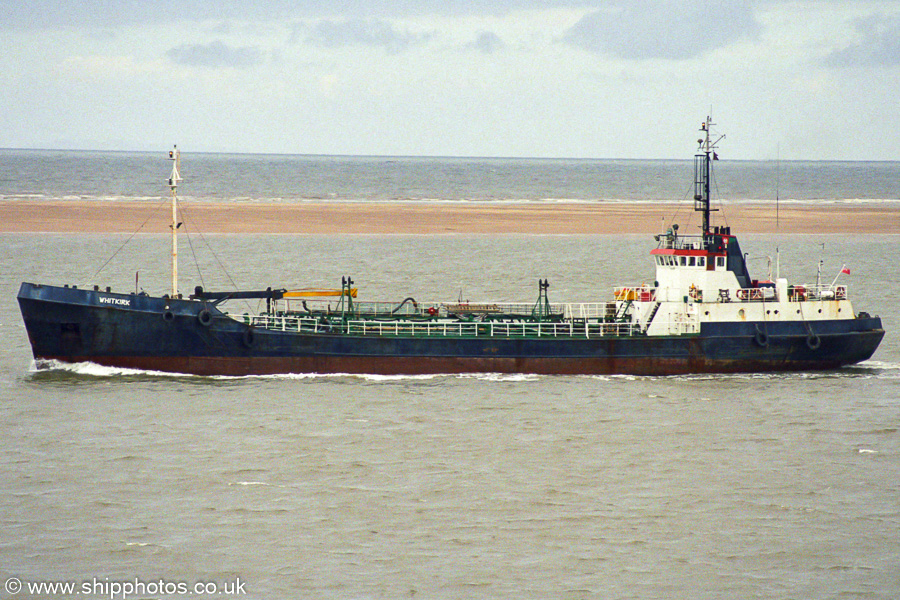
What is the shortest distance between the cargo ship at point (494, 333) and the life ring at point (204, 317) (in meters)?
0.05

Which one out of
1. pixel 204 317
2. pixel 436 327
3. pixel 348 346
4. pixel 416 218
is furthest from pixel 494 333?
pixel 416 218

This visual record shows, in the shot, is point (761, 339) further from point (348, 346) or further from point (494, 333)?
point (348, 346)

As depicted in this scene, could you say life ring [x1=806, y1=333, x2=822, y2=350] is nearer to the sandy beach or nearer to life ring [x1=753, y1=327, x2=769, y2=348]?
life ring [x1=753, y1=327, x2=769, y2=348]

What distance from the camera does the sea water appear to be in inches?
786

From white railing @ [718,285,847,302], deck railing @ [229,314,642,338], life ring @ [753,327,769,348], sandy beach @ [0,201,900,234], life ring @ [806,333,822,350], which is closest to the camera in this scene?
deck railing @ [229,314,642,338]

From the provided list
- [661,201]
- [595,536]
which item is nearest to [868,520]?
[595,536]

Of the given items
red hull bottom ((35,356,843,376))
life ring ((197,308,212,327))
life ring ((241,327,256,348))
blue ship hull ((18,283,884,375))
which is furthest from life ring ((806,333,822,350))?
life ring ((197,308,212,327))

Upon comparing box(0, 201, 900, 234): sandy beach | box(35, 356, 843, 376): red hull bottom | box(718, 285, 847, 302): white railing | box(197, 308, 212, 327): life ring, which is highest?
box(0, 201, 900, 234): sandy beach

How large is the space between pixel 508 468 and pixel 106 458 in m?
10.1

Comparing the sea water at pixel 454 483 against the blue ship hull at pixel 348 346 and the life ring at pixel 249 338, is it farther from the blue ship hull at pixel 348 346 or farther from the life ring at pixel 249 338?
the life ring at pixel 249 338

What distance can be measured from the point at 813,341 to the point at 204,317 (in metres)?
21.0

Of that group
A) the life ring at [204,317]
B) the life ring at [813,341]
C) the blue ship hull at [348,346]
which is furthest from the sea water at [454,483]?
the life ring at [204,317]

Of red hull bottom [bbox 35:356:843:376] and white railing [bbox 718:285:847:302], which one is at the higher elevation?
white railing [bbox 718:285:847:302]

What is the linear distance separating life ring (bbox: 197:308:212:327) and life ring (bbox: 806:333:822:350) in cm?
2060
